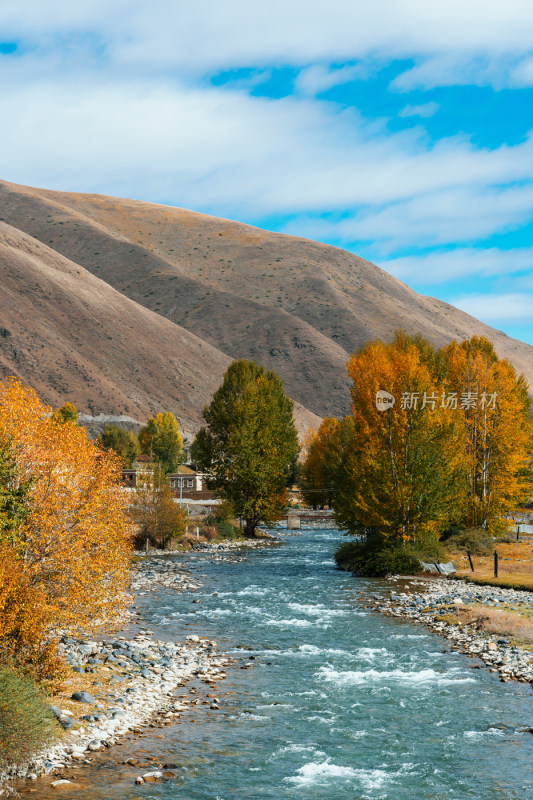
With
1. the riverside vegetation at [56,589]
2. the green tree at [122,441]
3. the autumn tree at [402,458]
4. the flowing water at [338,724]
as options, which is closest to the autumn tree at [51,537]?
the riverside vegetation at [56,589]

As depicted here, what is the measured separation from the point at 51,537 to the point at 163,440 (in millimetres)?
116480

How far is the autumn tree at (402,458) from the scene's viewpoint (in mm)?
39781

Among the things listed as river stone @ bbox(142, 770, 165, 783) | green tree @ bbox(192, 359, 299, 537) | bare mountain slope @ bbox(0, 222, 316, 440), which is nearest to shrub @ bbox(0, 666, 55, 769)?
river stone @ bbox(142, 770, 165, 783)

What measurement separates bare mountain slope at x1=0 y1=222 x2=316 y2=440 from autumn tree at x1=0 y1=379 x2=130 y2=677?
122 meters

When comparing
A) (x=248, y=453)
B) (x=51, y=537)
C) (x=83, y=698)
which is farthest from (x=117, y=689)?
(x=248, y=453)

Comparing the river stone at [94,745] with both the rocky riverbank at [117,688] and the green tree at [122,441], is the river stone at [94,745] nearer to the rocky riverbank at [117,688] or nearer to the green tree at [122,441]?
the rocky riverbank at [117,688]

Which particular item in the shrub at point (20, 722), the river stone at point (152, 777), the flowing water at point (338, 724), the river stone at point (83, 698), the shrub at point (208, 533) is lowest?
the shrub at point (208, 533)

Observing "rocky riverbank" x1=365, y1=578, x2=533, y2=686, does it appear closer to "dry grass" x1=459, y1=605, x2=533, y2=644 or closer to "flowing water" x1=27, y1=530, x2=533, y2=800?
"dry grass" x1=459, y1=605, x2=533, y2=644

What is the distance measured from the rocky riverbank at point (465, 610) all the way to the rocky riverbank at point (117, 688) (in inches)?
325

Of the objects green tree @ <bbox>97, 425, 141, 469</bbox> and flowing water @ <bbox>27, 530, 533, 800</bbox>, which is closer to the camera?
flowing water @ <bbox>27, 530, 533, 800</bbox>

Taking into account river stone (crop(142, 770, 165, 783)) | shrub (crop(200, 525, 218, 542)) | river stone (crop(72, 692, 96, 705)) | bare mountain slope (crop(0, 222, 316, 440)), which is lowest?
shrub (crop(200, 525, 218, 542))

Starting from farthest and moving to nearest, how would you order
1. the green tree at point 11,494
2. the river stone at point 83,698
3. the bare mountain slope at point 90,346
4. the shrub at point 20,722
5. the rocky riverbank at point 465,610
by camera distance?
the bare mountain slope at point 90,346
the rocky riverbank at point 465,610
the river stone at point 83,698
the green tree at point 11,494
the shrub at point 20,722

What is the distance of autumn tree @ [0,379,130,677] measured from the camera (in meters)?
15.8

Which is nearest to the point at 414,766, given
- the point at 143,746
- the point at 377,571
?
the point at 143,746
